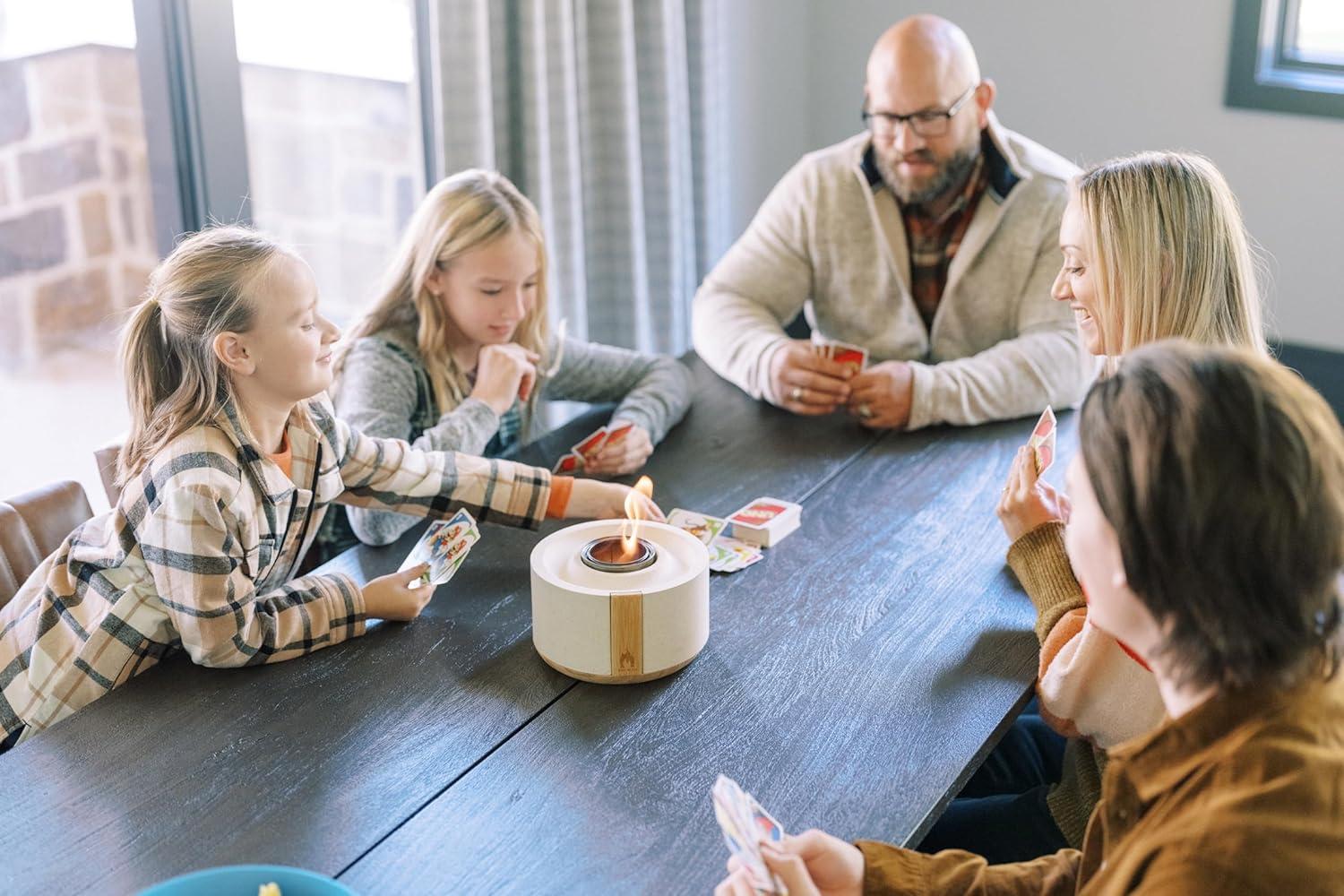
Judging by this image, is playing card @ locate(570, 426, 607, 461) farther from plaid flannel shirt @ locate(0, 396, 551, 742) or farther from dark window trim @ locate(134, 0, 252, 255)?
dark window trim @ locate(134, 0, 252, 255)

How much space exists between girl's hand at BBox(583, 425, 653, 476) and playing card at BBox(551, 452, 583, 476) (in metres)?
0.01

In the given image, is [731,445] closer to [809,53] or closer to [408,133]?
[408,133]

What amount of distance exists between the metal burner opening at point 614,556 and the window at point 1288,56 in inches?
113

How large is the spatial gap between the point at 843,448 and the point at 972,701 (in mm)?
842

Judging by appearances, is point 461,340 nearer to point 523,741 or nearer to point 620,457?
point 620,457

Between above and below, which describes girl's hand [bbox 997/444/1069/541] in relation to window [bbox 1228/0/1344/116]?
below

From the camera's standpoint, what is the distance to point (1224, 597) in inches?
39.4

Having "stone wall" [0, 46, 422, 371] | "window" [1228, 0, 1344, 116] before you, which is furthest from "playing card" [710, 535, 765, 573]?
"window" [1228, 0, 1344, 116]

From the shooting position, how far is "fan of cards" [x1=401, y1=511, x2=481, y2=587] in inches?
71.2

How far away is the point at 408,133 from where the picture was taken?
3451 millimetres

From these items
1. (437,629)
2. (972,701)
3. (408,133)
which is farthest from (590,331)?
(972,701)

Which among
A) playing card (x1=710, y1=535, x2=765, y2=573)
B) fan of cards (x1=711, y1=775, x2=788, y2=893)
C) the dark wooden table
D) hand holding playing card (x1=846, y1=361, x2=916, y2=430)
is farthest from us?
hand holding playing card (x1=846, y1=361, x2=916, y2=430)

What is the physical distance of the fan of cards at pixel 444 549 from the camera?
1.81m

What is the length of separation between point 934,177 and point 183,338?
159cm
